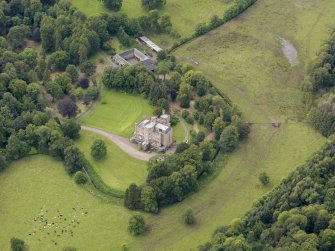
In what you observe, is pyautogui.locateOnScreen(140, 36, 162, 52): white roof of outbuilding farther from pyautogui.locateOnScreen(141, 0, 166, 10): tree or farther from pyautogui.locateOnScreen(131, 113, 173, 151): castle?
pyautogui.locateOnScreen(131, 113, 173, 151): castle

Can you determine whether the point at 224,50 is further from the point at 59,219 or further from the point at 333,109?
the point at 59,219

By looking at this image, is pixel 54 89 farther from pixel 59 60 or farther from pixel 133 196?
pixel 133 196

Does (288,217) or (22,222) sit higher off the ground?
(288,217)

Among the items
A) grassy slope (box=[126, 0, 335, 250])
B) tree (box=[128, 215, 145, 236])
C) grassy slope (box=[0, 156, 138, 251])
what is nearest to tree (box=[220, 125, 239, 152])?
grassy slope (box=[126, 0, 335, 250])

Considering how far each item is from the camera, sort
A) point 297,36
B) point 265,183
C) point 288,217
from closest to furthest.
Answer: point 288,217 → point 265,183 → point 297,36

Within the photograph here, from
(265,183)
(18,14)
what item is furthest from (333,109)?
(18,14)

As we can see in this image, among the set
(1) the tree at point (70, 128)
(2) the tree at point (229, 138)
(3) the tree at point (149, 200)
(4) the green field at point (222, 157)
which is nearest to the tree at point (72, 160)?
(4) the green field at point (222, 157)
